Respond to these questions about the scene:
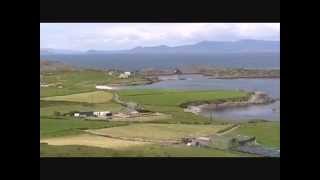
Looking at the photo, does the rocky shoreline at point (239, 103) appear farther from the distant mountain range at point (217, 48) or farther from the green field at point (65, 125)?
the green field at point (65, 125)

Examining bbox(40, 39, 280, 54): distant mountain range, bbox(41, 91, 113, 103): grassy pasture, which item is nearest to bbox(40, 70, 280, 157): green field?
bbox(41, 91, 113, 103): grassy pasture

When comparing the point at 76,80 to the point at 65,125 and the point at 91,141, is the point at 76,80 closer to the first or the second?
the point at 65,125

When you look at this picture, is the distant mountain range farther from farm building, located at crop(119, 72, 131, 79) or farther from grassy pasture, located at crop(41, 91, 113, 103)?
grassy pasture, located at crop(41, 91, 113, 103)
